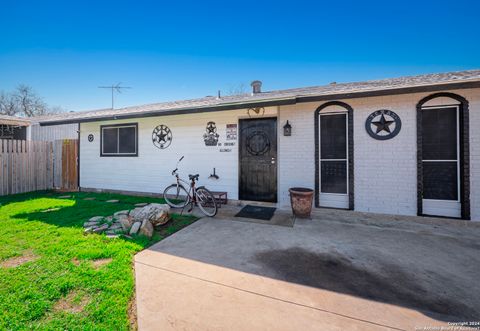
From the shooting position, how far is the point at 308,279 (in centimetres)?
228

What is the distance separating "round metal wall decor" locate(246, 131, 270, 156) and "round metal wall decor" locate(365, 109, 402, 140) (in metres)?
2.36

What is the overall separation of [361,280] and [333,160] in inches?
121

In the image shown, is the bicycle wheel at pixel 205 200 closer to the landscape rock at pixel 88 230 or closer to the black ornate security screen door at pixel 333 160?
the landscape rock at pixel 88 230

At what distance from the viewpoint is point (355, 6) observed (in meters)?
5.63

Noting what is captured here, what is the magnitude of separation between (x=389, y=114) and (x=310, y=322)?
14.7 ft

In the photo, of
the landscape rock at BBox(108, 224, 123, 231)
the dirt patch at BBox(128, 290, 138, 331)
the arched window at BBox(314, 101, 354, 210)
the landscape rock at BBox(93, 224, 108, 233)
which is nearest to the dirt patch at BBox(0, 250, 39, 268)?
the landscape rock at BBox(93, 224, 108, 233)

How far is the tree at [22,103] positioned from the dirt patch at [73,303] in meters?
30.7

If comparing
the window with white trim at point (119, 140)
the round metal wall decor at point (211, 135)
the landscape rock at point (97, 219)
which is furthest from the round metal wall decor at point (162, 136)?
the landscape rock at point (97, 219)

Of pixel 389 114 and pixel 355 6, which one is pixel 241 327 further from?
pixel 355 6

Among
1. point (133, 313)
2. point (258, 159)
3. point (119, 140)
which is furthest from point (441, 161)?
point (119, 140)

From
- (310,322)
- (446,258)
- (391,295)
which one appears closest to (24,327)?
(310,322)

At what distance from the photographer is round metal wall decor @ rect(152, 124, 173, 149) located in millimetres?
6484

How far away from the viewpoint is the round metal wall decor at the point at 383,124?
431cm

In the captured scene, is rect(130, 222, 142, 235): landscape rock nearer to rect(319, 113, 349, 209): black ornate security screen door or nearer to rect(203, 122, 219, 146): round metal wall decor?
rect(203, 122, 219, 146): round metal wall decor
